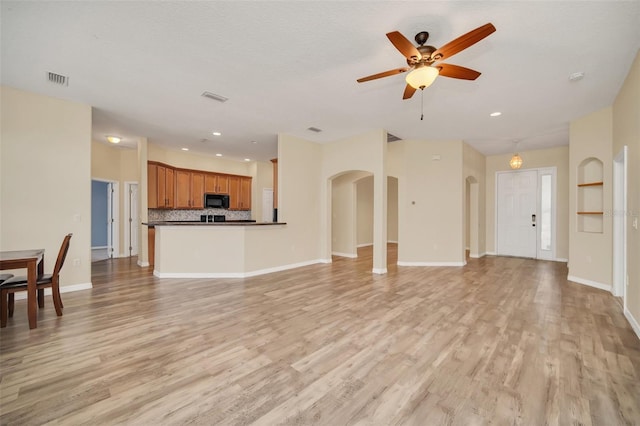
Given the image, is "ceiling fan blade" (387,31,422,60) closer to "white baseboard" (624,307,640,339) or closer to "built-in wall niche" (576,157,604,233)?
"white baseboard" (624,307,640,339)

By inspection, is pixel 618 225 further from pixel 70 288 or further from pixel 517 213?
pixel 70 288

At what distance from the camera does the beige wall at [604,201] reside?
13.7ft

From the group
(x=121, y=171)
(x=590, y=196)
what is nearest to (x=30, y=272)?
(x=121, y=171)

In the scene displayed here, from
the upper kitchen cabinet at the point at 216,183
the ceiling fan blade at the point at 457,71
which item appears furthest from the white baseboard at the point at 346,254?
the ceiling fan blade at the point at 457,71

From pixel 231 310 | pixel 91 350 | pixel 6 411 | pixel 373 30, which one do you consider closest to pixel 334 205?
pixel 231 310

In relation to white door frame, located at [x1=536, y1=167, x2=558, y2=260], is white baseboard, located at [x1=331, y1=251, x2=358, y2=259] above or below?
below

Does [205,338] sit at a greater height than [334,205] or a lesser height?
lesser

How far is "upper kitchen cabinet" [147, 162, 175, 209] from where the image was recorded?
6445 millimetres

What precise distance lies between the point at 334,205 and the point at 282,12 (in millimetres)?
5898

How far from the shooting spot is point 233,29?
2.43 m

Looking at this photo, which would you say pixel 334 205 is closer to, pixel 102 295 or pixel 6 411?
pixel 102 295

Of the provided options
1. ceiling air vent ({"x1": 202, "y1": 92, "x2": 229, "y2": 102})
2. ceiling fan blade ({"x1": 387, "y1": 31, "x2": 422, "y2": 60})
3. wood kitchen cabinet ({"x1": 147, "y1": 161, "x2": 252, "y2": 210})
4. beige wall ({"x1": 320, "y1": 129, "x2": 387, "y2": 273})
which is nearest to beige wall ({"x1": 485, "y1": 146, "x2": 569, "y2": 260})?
beige wall ({"x1": 320, "y1": 129, "x2": 387, "y2": 273})

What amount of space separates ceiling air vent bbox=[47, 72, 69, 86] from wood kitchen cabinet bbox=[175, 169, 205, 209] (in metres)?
3.85

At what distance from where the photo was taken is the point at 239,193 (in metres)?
8.71
